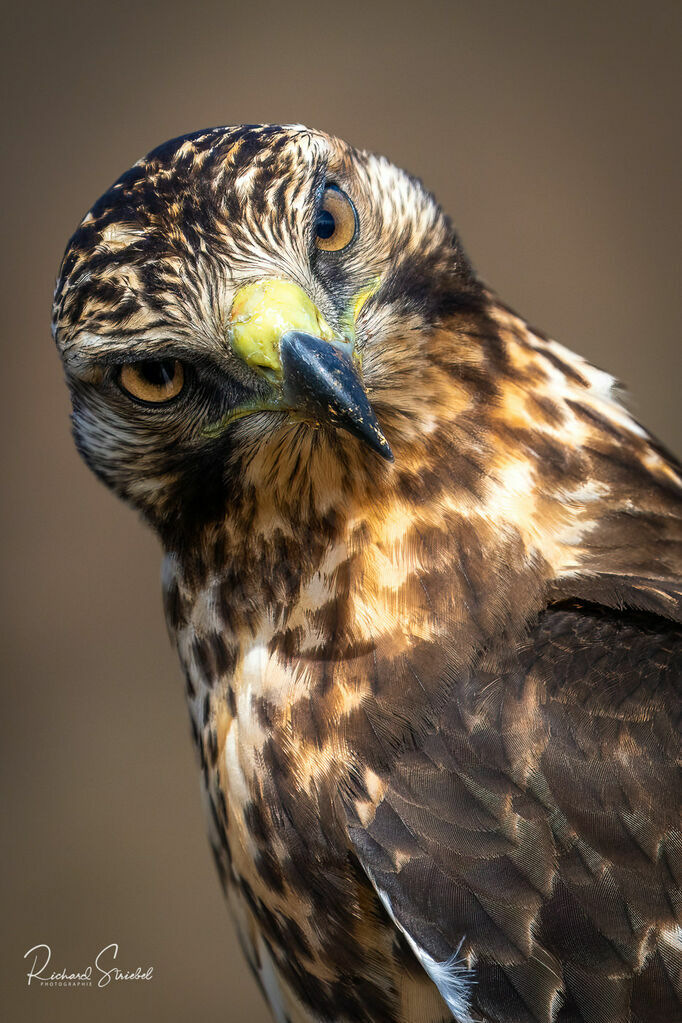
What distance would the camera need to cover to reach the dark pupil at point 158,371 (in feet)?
3.30

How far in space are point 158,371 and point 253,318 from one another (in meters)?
0.12

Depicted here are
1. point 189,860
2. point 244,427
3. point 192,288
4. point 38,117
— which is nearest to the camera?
point 192,288

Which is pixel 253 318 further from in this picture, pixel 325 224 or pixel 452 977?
pixel 452 977

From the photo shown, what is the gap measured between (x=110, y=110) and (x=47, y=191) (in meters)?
0.28

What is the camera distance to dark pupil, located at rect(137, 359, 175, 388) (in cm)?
101

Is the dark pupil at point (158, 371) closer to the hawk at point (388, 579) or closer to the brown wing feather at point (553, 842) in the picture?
the hawk at point (388, 579)

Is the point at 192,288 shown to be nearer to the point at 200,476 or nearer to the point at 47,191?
the point at 200,476

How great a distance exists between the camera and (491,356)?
3.82ft

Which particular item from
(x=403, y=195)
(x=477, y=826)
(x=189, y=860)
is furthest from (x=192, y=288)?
(x=189, y=860)
